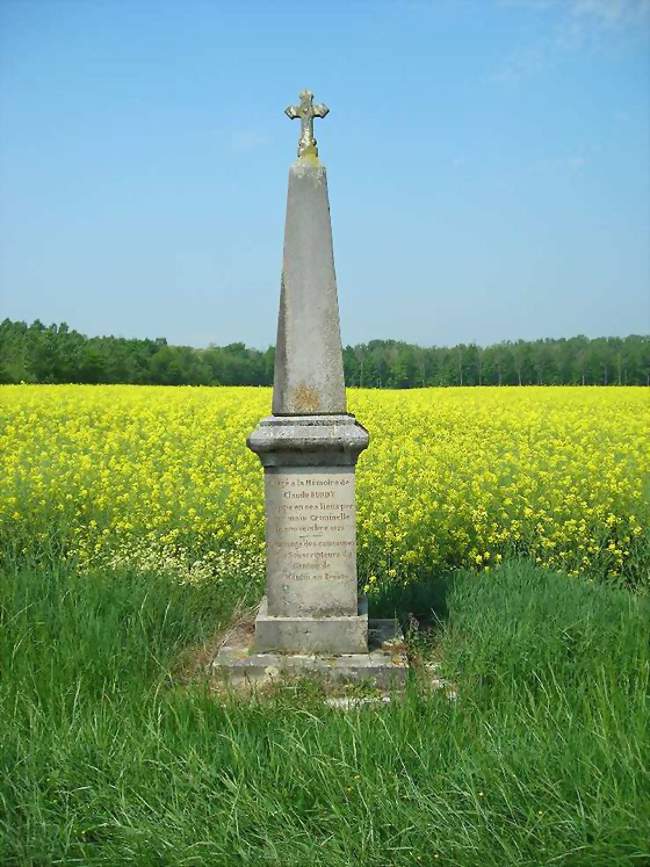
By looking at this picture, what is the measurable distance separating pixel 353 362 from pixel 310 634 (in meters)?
46.5

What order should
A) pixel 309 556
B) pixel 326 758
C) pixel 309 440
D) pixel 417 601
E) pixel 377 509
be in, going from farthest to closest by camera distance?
pixel 377 509 < pixel 417 601 < pixel 309 556 < pixel 309 440 < pixel 326 758

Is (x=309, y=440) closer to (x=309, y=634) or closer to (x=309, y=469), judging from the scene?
(x=309, y=469)

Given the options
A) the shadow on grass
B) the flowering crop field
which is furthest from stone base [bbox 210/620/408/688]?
the flowering crop field

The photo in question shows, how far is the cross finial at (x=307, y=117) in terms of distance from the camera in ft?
15.2

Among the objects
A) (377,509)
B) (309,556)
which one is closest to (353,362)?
(377,509)

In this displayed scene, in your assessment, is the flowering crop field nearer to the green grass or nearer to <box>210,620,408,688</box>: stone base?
<box>210,620,408,688</box>: stone base

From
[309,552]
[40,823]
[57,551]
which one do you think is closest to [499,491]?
[309,552]

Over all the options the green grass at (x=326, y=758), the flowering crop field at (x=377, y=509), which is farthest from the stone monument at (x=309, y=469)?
the flowering crop field at (x=377, y=509)

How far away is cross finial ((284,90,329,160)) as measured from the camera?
4637mm

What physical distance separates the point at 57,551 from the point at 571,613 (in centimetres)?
507

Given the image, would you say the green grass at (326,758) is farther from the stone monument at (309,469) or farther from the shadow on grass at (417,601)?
the shadow on grass at (417,601)

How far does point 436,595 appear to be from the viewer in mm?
5555

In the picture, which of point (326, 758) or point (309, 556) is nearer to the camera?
point (326, 758)

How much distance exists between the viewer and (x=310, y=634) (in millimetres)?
4559
